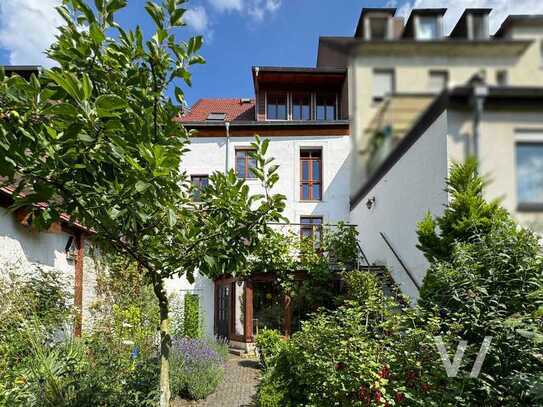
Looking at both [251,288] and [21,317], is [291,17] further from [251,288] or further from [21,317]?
[251,288]

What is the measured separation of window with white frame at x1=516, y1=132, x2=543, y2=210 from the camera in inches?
13.1

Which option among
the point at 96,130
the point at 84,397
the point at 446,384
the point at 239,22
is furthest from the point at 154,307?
the point at 239,22

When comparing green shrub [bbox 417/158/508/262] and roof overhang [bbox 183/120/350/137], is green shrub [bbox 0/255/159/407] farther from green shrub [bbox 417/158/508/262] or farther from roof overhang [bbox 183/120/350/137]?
roof overhang [bbox 183/120/350/137]

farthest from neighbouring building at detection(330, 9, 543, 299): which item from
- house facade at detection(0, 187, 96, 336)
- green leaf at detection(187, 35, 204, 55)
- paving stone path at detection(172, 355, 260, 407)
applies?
paving stone path at detection(172, 355, 260, 407)

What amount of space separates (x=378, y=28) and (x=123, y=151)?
83.7 inches

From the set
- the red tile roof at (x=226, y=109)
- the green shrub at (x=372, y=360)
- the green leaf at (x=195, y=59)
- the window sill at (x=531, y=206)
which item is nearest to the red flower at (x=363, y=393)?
the green shrub at (x=372, y=360)

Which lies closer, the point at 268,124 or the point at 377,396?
the point at 377,396

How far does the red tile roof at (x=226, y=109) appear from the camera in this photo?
59.2ft

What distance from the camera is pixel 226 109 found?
1917 cm

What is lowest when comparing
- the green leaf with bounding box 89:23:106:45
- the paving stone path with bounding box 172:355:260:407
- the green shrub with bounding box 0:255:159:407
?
the paving stone path with bounding box 172:355:260:407

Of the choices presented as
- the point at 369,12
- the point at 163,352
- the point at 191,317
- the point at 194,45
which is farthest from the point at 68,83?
the point at 191,317

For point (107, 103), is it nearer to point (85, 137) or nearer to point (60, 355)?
point (85, 137)

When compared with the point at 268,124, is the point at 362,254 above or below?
below

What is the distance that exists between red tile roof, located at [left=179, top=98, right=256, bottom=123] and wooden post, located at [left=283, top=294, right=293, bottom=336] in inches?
319
